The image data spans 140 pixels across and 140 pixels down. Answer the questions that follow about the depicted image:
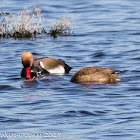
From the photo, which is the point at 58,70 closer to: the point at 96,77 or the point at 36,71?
the point at 36,71

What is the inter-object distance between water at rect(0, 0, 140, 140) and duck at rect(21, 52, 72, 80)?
1.06ft

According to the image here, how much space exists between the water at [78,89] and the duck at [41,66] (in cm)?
32

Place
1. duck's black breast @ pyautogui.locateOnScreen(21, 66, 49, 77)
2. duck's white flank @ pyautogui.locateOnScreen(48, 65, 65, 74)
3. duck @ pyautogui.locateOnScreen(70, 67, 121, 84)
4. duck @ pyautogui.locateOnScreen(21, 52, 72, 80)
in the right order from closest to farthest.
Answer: duck @ pyautogui.locateOnScreen(70, 67, 121, 84)
duck's black breast @ pyautogui.locateOnScreen(21, 66, 49, 77)
duck @ pyautogui.locateOnScreen(21, 52, 72, 80)
duck's white flank @ pyautogui.locateOnScreen(48, 65, 65, 74)

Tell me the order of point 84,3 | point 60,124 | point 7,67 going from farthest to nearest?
point 84,3 < point 7,67 < point 60,124

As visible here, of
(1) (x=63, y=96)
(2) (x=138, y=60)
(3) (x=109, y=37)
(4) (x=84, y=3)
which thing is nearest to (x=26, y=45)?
(3) (x=109, y=37)

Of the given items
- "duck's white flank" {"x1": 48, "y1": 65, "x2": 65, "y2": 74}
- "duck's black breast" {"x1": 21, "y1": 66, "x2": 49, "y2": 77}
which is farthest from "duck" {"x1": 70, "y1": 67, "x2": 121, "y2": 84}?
"duck's black breast" {"x1": 21, "y1": 66, "x2": 49, "y2": 77}

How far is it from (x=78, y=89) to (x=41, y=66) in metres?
3.02

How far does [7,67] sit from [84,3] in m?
13.4

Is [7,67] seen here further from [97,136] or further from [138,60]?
[97,136]

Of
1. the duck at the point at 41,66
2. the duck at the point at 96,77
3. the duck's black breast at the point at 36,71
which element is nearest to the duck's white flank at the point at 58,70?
the duck at the point at 41,66

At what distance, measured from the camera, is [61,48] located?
19.6m

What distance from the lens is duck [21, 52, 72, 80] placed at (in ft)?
52.1

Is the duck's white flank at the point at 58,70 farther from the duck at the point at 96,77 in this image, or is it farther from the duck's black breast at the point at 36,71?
the duck at the point at 96,77

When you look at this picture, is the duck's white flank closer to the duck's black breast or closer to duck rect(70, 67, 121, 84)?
the duck's black breast
